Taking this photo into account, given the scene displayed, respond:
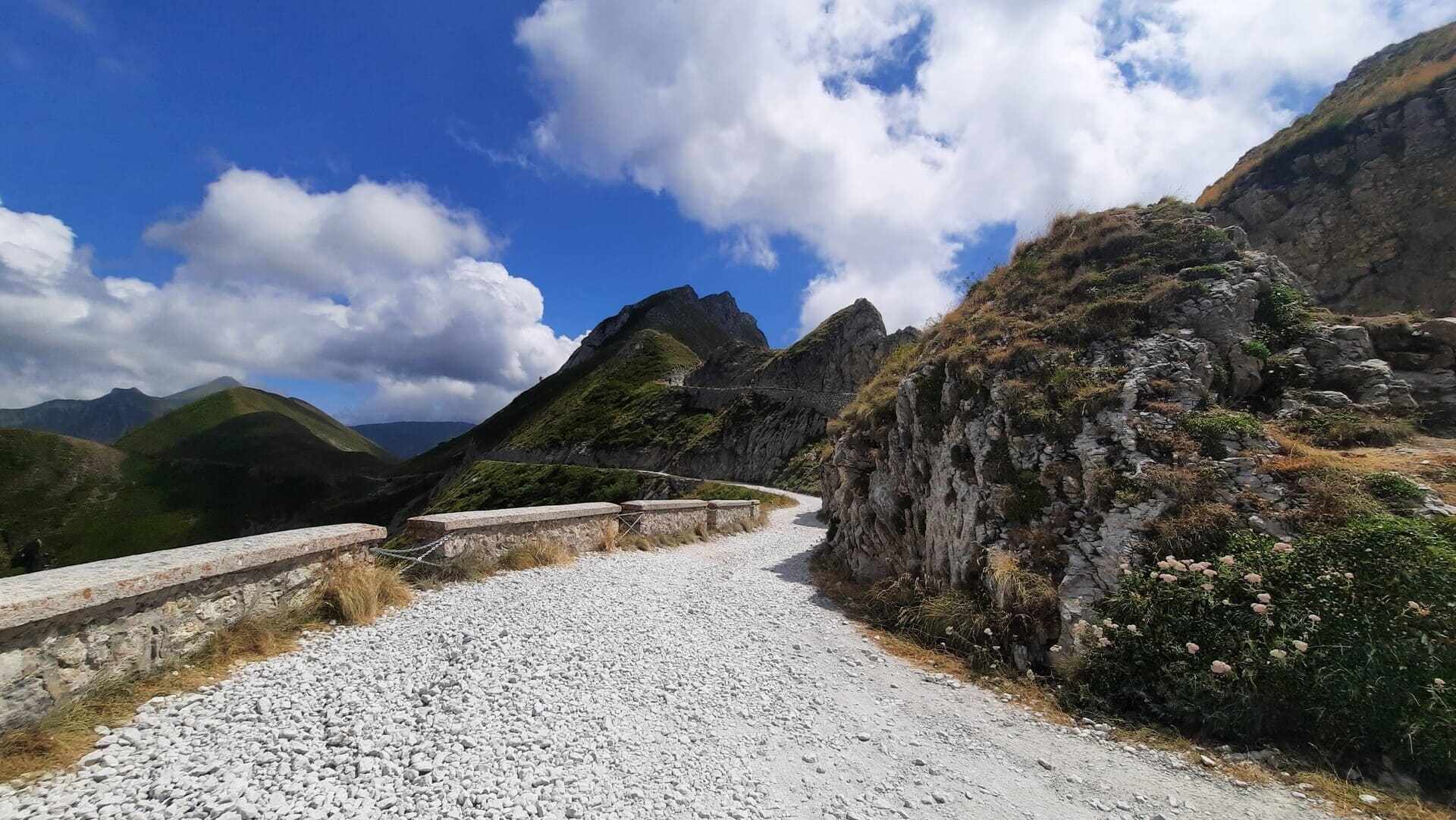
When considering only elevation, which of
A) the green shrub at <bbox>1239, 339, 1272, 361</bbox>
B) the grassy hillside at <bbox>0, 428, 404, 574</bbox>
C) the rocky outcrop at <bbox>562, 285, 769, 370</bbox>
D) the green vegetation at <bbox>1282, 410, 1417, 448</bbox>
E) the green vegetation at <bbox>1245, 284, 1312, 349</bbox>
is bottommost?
the grassy hillside at <bbox>0, 428, 404, 574</bbox>

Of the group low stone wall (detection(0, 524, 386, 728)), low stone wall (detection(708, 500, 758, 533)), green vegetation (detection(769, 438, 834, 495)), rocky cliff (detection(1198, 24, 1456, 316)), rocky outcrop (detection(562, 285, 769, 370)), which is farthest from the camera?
rocky outcrop (detection(562, 285, 769, 370))

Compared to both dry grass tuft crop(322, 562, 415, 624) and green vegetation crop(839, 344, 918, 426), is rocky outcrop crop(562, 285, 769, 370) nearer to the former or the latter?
green vegetation crop(839, 344, 918, 426)

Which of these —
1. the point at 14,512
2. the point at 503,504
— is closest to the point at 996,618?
the point at 503,504

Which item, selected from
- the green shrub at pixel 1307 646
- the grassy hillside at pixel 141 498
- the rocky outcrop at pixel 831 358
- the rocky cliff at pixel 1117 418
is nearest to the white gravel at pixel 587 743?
the green shrub at pixel 1307 646

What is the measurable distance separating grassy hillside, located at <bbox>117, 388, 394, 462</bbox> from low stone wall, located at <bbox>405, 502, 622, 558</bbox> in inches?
5820

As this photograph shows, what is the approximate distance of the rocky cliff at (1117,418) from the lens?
6898mm

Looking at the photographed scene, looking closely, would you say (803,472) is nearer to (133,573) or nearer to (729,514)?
(729,514)

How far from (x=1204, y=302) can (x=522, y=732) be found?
13167 millimetres

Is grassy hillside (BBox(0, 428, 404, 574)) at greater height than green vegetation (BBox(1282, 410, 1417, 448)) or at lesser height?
lesser

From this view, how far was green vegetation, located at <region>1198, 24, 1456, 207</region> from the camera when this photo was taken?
83.4 ft

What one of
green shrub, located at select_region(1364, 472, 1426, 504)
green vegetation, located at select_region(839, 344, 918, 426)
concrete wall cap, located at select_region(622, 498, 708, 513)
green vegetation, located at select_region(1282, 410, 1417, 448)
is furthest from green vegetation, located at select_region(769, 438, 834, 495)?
green shrub, located at select_region(1364, 472, 1426, 504)

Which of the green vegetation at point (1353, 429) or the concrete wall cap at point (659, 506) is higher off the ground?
the green vegetation at point (1353, 429)

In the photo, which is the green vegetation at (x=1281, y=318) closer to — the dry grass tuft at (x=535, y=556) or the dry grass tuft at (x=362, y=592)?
the dry grass tuft at (x=535, y=556)

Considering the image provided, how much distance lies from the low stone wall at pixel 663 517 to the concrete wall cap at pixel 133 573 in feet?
24.4
